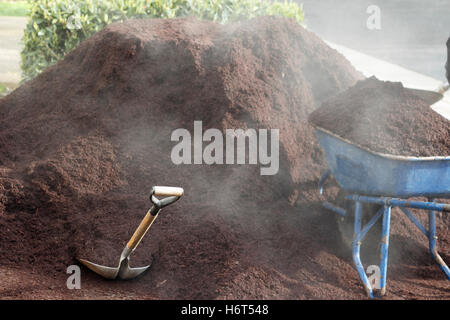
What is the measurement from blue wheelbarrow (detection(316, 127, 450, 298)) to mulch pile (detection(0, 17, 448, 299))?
22 cm

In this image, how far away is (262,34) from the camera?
13.7 ft

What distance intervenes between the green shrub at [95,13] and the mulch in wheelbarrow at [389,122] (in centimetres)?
262

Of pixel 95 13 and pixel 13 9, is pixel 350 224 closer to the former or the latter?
pixel 95 13

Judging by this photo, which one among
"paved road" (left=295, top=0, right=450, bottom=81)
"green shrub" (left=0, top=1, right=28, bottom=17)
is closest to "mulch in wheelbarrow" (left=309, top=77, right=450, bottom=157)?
"paved road" (left=295, top=0, right=450, bottom=81)

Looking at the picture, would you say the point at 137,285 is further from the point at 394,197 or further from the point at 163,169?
the point at 394,197

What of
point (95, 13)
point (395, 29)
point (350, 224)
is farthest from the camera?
point (395, 29)

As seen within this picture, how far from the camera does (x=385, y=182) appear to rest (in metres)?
2.71

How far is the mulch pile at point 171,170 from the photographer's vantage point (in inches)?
113

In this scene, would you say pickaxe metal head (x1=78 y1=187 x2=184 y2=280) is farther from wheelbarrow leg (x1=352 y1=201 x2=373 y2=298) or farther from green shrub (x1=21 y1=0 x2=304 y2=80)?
green shrub (x1=21 y1=0 x2=304 y2=80)

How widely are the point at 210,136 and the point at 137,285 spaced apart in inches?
48.2

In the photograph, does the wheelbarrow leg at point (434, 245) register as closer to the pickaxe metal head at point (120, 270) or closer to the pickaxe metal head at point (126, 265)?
the pickaxe metal head at point (126, 265)

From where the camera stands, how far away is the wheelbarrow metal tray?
262 centimetres

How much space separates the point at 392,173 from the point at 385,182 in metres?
0.08

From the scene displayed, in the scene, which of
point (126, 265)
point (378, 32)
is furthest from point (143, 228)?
point (378, 32)
